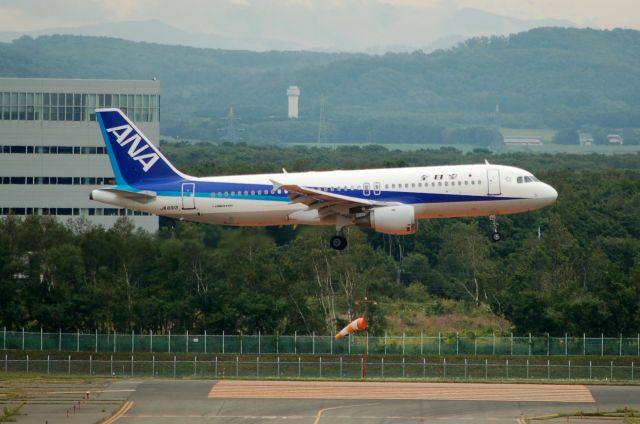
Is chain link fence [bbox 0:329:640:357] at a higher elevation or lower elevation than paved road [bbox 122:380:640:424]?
higher

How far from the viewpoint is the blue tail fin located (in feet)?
281

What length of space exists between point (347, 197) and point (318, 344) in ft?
54.2

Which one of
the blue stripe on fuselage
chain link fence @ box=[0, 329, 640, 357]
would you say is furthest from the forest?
the blue stripe on fuselage

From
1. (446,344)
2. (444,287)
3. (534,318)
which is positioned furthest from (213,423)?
(444,287)

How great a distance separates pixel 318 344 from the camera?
3698 inches

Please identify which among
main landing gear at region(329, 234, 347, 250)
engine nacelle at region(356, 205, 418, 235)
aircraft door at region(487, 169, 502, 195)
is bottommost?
main landing gear at region(329, 234, 347, 250)

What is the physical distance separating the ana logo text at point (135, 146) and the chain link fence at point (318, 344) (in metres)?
14.8

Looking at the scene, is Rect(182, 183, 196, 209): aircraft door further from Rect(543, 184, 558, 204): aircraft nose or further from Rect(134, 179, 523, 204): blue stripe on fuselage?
Rect(543, 184, 558, 204): aircraft nose

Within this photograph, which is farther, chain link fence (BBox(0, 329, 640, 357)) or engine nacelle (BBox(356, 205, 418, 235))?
chain link fence (BBox(0, 329, 640, 357))

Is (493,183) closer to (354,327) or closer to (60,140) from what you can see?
(354,327)

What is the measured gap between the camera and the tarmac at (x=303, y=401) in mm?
71500

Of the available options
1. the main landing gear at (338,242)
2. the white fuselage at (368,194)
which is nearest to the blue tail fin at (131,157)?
the white fuselage at (368,194)

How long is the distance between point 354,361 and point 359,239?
28.8 metres

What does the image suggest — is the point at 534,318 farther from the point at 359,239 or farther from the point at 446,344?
the point at 359,239
